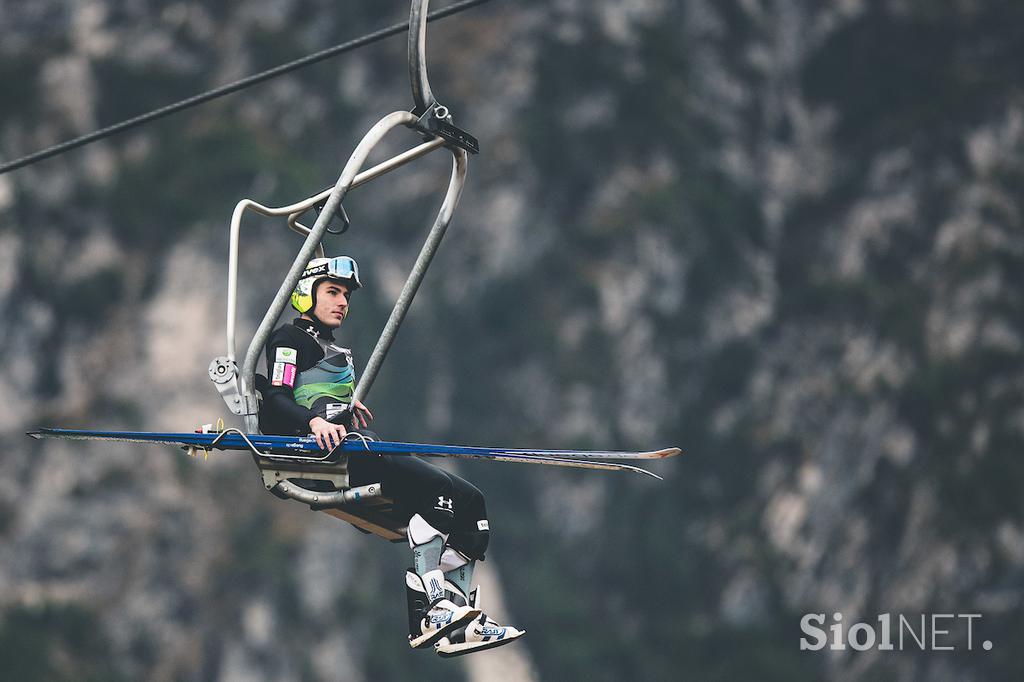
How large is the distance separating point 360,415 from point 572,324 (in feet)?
245

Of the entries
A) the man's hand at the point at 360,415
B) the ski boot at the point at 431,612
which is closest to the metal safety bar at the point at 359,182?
the man's hand at the point at 360,415

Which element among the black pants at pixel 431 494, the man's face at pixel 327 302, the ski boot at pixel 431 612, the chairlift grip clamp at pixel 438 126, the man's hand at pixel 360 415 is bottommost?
the ski boot at pixel 431 612

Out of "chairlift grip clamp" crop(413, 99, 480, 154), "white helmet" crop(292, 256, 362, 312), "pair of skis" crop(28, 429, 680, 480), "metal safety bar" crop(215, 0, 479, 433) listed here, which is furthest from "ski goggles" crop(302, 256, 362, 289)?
"pair of skis" crop(28, 429, 680, 480)

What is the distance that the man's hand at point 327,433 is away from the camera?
14.8m

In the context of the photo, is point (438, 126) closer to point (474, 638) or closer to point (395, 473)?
point (395, 473)

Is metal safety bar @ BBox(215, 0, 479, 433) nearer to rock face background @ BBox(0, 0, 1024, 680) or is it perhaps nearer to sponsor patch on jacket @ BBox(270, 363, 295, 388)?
sponsor patch on jacket @ BBox(270, 363, 295, 388)

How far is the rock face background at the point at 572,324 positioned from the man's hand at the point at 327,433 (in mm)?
65207

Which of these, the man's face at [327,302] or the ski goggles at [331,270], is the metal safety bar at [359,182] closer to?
the ski goggles at [331,270]

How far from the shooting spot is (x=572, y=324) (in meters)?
90.1

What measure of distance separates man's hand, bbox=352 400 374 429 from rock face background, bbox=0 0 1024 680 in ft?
212

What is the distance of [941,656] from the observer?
8338cm

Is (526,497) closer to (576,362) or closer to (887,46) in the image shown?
(576,362)

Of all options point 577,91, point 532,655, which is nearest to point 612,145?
point 577,91

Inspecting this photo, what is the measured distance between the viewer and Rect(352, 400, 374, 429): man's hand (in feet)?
49.7
